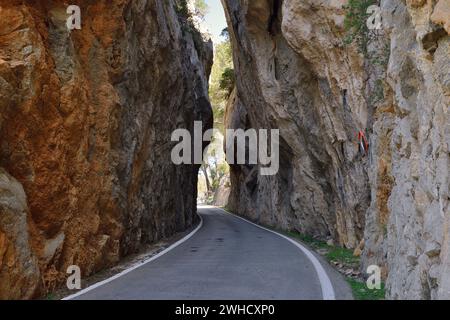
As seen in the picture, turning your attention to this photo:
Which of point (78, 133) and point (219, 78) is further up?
point (219, 78)

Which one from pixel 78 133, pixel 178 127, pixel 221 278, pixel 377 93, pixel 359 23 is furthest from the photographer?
pixel 178 127

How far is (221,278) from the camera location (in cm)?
860

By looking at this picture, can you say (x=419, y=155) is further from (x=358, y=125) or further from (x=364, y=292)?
(x=358, y=125)

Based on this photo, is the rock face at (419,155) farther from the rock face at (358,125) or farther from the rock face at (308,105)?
the rock face at (308,105)

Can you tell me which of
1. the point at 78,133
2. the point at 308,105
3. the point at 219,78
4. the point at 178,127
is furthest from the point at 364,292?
the point at 219,78

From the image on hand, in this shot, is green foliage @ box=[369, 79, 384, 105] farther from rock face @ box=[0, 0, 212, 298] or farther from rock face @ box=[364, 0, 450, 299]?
rock face @ box=[0, 0, 212, 298]

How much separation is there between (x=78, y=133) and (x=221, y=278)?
4.46 metres

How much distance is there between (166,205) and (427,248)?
15364 mm

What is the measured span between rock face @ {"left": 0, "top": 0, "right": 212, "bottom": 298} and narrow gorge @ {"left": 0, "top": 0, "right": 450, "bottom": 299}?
4 cm

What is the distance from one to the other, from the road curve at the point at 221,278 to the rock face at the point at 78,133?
1280 mm

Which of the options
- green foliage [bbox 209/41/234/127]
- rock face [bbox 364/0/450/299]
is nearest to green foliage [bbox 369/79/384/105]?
rock face [bbox 364/0/450/299]

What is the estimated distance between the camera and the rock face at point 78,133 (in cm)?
747

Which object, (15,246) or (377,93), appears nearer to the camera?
(15,246)

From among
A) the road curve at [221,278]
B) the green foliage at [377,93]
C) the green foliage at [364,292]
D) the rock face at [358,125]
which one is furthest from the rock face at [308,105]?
the green foliage at [364,292]
